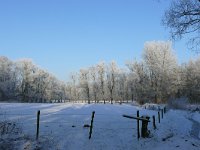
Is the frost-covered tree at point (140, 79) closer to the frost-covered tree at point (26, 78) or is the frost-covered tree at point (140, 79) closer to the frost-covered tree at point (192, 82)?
the frost-covered tree at point (192, 82)

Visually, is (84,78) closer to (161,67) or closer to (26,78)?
(26,78)

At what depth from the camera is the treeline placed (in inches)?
3243

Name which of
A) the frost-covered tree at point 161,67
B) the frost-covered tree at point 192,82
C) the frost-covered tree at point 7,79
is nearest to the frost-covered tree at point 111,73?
the frost-covered tree at point 7,79

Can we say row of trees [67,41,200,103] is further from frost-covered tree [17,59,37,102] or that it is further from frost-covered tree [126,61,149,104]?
frost-covered tree [17,59,37,102]

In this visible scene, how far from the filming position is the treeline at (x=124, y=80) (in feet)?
270

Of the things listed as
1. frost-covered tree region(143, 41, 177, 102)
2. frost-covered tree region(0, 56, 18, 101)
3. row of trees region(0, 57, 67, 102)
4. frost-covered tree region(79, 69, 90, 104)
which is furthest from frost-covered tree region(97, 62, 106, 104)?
frost-covered tree region(143, 41, 177, 102)

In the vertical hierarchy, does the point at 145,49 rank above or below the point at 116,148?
above

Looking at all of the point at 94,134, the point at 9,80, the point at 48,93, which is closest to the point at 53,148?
the point at 94,134

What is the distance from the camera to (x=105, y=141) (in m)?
17.8

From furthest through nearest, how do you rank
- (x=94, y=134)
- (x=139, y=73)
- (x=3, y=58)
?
(x=3, y=58) → (x=139, y=73) → (x=94, y=134)

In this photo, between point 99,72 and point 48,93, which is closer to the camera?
point 99,72

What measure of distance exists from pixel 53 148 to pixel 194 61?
8904 cm

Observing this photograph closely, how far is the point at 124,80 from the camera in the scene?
143m

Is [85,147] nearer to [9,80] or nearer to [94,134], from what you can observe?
[94,134]
